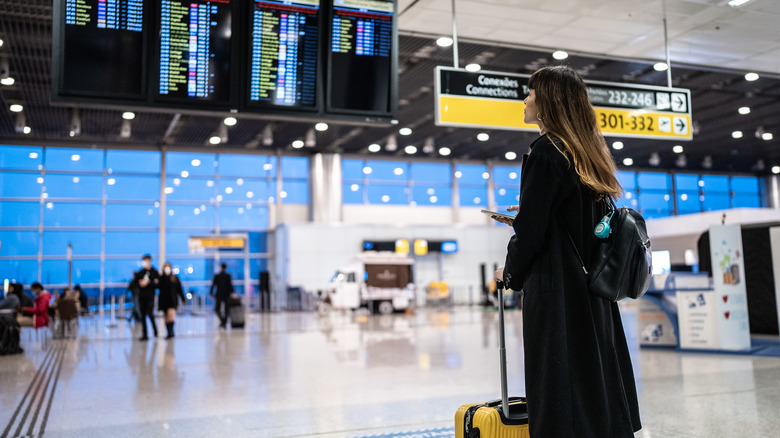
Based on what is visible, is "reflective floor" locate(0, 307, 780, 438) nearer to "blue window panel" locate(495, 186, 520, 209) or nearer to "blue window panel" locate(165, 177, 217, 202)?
"blue window panel" locate(165, 177, 217, 202)

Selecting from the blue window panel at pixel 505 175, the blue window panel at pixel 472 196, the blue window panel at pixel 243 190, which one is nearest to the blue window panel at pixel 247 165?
the blue window panel at pixel 243 190

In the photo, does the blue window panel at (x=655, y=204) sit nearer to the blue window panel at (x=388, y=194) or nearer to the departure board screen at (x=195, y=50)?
the blue window panel at (x=388, y=194)

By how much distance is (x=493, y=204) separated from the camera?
30031 millimetres

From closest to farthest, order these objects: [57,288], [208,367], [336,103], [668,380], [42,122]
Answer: [336,103] → [668,380] → [208,367] → [42,122] → [57,288]

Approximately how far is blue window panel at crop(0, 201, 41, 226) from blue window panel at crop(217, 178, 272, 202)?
6.73 metres

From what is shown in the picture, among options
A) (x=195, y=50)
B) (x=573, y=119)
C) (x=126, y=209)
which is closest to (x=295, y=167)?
(x=126, y=209)

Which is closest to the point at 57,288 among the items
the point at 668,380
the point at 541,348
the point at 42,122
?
the point at 42,122

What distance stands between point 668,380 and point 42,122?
20786 millimetres

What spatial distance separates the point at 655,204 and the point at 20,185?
28.2 m

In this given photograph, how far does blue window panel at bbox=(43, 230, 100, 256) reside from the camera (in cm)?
2428

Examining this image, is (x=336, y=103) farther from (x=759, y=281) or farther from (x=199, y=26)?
(x=759, y=281)

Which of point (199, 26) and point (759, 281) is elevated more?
point (199, 26)

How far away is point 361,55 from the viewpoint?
574 cm

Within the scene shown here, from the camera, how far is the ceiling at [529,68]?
296 inches
